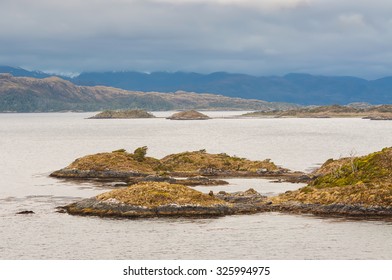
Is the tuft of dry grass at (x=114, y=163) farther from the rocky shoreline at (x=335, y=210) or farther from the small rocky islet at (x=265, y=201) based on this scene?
the rocky shoreline at (x=335, y=210)

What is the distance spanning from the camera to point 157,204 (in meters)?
76.6

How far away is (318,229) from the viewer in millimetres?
68062

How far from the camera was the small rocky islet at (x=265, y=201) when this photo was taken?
7588cm

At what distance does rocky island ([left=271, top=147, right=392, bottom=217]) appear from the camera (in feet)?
248

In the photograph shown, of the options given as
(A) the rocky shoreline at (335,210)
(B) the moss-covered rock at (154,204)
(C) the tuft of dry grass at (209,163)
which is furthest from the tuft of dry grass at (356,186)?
(C) the tuft of dry grass at (209,163)

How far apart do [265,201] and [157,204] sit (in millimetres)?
16242

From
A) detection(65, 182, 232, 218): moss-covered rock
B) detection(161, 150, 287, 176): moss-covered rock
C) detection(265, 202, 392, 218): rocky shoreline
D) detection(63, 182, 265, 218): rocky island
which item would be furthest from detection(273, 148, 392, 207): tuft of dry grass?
detection(161, 150, 287, 176): moss-covered rock

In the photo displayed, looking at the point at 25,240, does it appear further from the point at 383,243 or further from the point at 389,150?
the point at 389,150

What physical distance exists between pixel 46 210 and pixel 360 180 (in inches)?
1719

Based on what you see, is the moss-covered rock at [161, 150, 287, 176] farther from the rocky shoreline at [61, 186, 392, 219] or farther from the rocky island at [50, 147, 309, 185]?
the rocky shoreline at [61, 186, 392, 219]

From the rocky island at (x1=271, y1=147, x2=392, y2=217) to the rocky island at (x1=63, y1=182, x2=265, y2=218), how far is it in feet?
21.1

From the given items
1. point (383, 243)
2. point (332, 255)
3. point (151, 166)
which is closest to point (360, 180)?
A: point (383, 243)

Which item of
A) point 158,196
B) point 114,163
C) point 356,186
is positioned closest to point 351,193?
point 356,186
